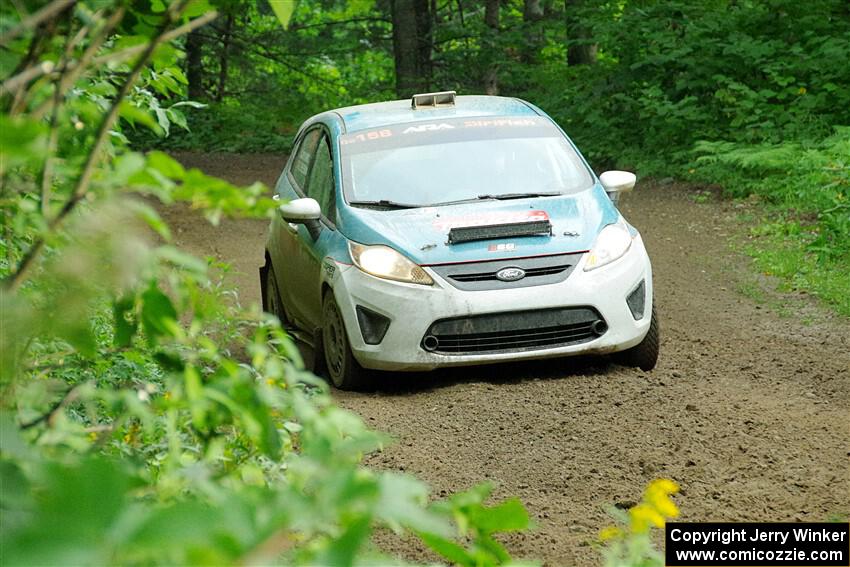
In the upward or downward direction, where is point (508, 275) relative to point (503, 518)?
downward

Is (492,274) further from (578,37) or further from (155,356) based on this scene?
(578,37)

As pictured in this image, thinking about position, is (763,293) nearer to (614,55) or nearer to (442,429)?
(442,429)

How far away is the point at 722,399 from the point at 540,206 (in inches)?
71.0

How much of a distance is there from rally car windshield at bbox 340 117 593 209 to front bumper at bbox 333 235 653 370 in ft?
2.75

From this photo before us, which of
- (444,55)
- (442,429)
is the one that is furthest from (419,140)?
(444,55)

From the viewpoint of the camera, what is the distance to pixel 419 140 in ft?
28.9

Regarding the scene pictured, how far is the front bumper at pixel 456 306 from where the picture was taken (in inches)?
297

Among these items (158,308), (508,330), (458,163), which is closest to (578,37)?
(458,163)

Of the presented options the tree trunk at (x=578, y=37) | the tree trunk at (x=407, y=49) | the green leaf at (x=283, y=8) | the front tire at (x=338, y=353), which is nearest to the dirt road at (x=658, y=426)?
the front tire at (x=338, y=353)

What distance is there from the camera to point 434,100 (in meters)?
9.53

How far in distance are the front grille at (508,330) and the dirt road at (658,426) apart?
10.0 inches

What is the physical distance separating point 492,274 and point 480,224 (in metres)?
0.36

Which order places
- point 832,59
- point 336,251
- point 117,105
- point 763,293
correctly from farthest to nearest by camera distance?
point 832,59 → point 763,293 → point 336,251 → point 117,105

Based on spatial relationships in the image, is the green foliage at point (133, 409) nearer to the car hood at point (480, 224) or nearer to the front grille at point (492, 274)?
the front grille at point (492, 274)
